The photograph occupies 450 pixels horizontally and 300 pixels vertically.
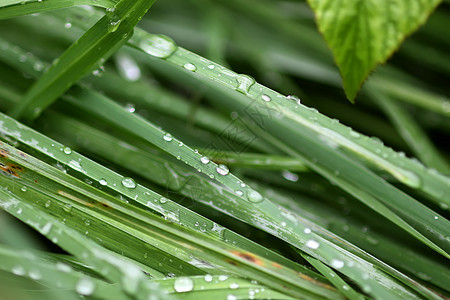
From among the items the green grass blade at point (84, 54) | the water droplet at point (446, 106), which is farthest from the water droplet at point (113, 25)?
the water droplet at point (446, 106)

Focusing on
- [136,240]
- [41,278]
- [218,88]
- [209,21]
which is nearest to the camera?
A: [41,278]

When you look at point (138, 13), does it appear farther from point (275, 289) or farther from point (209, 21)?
point (209, 21)

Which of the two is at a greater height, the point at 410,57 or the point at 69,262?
the point at 410,57

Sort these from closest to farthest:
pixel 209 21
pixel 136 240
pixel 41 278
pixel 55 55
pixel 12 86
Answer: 1. pixel 41 278
2. pixel 136 240
3. pixel 12 86
4. pixel 55 55
5. pixel 209 21

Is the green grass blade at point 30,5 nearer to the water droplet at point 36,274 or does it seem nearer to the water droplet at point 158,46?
the water droplet at point 158,46

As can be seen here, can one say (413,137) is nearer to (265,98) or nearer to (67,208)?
(265,98)

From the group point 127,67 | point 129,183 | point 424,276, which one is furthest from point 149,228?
point 127,67

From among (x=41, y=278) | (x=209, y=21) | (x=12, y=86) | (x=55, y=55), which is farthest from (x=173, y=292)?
(x=209, y=21)

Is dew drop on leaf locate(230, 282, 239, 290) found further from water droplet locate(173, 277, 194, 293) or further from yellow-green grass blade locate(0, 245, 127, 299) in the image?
yellow-green grass blade locate(0, 245, 127, 299)
